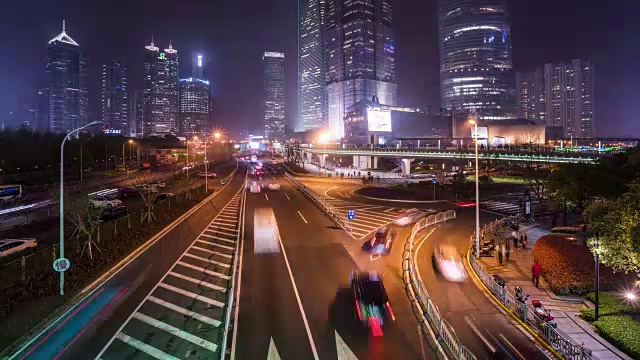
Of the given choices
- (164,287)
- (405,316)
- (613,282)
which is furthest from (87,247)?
(613,282)

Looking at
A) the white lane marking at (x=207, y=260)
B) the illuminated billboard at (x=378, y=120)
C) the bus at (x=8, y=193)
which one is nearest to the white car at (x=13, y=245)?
the white lane marking at (x=207, y=260)

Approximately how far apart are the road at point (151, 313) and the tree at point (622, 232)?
53.8 feet

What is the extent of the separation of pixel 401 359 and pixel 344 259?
12365 mm

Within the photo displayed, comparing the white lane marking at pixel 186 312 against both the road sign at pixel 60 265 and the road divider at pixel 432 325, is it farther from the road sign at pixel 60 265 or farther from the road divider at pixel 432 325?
the road divider at pixel 432 325

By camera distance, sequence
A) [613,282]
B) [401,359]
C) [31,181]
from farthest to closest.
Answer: [31,181]
[613,282]
[401,359]

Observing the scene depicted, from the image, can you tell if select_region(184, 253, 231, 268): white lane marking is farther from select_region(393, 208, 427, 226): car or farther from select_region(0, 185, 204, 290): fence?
select_region(393, 208, 427, 226): car

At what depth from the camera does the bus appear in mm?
45759

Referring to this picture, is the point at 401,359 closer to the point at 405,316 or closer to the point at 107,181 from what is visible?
the point at 405,316

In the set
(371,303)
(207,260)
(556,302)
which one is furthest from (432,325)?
(207,260)

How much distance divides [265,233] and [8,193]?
115 feet

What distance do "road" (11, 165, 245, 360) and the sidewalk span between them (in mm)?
13810

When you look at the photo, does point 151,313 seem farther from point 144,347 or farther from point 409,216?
point 409,216

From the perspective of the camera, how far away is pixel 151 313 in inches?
685

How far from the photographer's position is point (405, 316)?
17.0m
